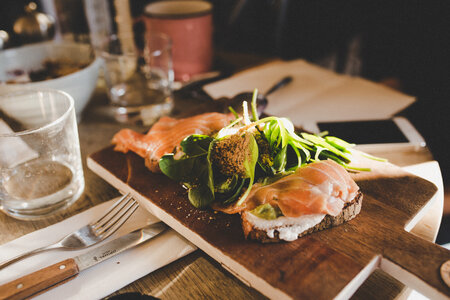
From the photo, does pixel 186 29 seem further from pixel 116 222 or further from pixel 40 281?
pixel 40 281

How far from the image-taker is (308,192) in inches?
34.1

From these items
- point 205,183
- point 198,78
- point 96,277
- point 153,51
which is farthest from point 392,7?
point 96,277

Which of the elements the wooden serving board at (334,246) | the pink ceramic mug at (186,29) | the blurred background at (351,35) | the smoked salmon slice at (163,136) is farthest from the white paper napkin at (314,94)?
the wooden serving board at (334,246)

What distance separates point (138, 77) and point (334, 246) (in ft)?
4.26

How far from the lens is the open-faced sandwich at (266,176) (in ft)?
2.81

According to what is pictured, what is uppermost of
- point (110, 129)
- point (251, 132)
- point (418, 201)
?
point (251, 132)

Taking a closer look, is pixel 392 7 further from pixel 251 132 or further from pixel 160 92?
pixel 251 132

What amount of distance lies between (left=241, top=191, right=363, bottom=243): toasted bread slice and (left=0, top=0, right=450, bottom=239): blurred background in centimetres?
126

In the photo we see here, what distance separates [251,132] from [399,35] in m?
2.05

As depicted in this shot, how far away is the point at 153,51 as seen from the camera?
169cm

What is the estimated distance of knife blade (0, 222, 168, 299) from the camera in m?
0.77

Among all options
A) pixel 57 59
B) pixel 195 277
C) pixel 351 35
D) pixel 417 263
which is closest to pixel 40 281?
pixel 195 277

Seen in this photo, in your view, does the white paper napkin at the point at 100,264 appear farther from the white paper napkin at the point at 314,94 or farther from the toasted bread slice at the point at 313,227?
the white paper napkin at the point at 314,94

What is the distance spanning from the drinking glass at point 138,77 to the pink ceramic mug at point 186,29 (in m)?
0.12
